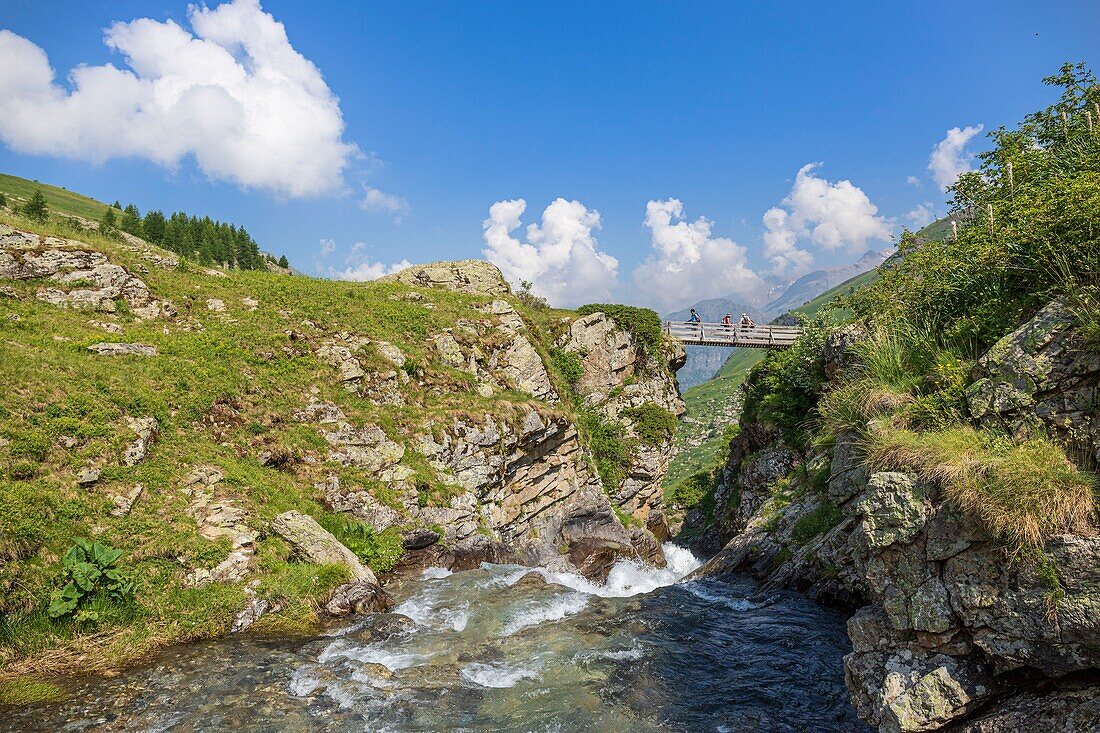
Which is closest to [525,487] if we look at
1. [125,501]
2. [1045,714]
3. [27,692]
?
[125,501]

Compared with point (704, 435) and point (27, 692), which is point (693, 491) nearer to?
point (704, 435)

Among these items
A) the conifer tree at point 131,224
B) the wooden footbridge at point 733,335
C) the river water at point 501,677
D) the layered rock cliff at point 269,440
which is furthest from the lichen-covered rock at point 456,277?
the conifer tree at point 131,224

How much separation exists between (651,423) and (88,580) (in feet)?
109

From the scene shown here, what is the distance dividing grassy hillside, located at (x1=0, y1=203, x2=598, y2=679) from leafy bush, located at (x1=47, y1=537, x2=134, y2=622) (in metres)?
0.17

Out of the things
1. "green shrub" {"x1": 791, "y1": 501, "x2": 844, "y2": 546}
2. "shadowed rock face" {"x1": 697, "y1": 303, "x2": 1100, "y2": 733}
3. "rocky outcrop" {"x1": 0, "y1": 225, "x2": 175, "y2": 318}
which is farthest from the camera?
"rocky outcrop" {"x1": 0, "y1": 225, "x2": 175, "y2": 318}

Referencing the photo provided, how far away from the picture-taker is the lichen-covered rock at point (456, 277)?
42031 millimetres

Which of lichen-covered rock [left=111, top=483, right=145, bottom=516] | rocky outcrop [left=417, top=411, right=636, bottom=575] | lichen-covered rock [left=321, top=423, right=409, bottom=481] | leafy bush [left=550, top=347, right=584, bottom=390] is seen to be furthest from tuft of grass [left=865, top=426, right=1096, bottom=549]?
leafy bush [left=550, top=347, right=584, bottom=390]

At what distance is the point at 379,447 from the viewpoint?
70.6ft

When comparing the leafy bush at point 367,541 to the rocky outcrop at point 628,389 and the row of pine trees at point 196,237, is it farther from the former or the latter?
the row of pine trees at point 196,237

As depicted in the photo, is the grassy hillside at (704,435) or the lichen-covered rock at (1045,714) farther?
the grassy hillside at (704,435)

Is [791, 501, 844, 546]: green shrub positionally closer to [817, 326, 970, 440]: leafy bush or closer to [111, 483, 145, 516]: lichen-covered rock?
[817, 326, 970, 440]: leafy bush

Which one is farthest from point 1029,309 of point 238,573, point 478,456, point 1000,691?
point 478,456

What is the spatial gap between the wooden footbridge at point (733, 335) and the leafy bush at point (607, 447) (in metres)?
10.1

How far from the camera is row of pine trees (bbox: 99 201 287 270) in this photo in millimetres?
71062
